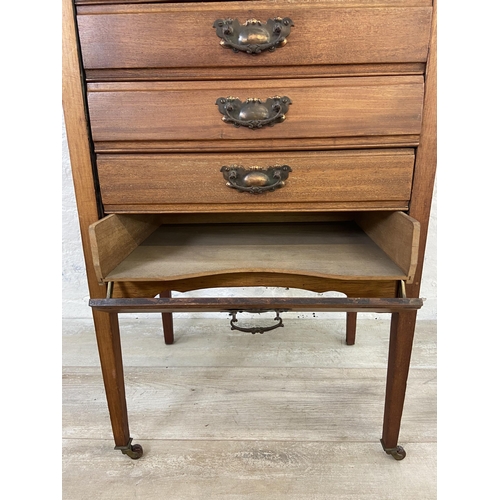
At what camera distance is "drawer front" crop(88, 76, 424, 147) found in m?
0.78

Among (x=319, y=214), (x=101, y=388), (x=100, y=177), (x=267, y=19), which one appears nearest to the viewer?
(x=267, y=19)

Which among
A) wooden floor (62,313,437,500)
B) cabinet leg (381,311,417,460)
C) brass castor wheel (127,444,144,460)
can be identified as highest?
cabinet leg (381,311,417,460)

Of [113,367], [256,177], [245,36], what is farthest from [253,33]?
[113,367]

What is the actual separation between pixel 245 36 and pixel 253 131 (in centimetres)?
17

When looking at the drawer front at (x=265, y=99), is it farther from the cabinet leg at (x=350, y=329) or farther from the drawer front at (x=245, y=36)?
the cabinet leg at (x=350, y=329)

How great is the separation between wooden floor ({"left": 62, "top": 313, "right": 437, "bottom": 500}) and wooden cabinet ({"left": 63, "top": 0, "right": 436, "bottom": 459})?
13.8 inches

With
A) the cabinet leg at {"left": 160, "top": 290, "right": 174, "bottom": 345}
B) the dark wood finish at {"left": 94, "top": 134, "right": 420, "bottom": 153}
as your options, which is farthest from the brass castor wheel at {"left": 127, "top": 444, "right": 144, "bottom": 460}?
the dark wood finish at {"left": 94, "top": 134, "right": 420, "bottom": 153}

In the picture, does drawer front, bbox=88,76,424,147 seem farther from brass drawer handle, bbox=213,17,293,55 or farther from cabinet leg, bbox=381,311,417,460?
cabinet leg, bbox=381,311,417,460

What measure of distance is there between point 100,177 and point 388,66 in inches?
24.2

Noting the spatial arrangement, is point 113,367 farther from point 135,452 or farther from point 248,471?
point 248,471

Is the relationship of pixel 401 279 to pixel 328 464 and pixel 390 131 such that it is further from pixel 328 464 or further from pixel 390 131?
pixel 328 464

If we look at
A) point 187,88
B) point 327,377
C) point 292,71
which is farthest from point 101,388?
point 292,71

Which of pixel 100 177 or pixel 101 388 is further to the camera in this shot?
pixel 101 388

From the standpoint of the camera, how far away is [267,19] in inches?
29.4
